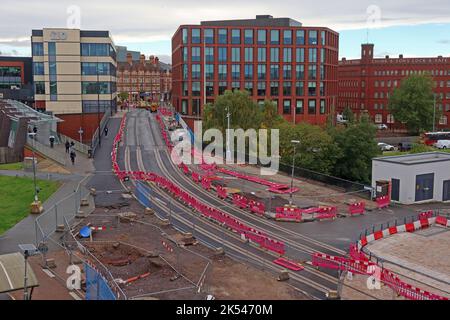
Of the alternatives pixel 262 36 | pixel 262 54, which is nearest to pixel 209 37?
pixel 262 36

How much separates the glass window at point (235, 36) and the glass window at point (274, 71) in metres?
8.18

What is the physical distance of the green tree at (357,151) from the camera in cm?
6297

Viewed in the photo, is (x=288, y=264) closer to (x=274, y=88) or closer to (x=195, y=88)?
(x=195, y=88)

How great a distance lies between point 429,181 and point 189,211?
748 inches

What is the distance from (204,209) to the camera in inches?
1489

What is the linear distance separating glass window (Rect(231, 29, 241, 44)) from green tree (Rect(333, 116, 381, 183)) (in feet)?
154

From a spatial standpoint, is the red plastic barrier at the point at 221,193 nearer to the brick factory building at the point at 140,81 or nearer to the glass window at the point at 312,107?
the glass window at the point at 312,107

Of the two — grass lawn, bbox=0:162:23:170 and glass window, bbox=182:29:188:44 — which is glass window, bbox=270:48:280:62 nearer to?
glass window, bbox=182:29:188:44

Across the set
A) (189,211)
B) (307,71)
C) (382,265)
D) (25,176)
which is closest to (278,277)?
(382,265)

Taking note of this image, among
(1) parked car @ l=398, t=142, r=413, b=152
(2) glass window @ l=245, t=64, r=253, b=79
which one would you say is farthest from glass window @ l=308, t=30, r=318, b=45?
(1) parked car @ l=398, t=142, r=413, b=152

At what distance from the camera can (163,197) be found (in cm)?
4328

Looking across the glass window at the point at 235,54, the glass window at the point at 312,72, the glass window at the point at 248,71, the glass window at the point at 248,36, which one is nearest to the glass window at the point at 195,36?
the glass window at the point at 235,54

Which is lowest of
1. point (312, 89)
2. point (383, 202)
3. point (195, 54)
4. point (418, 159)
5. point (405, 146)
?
point (383, 202)

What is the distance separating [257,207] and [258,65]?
2805 inches
